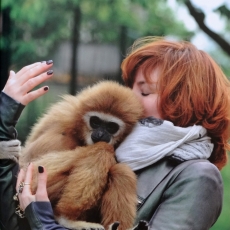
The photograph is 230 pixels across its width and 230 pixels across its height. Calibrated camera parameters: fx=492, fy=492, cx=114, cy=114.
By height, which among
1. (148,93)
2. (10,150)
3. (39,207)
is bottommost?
(39,207)

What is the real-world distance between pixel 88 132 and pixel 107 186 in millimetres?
332

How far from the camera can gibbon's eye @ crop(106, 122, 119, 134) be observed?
6.55 feet

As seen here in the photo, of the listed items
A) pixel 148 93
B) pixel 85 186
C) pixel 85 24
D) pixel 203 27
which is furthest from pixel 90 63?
pixel 85 186

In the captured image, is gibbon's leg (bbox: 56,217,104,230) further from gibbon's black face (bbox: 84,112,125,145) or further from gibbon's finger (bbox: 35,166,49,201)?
gibbon's black face (bbox: 84,112,125,145)

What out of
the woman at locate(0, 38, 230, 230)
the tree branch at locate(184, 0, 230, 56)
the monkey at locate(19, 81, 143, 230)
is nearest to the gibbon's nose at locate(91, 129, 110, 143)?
the monkey at locate(19, 81, 143, 230)

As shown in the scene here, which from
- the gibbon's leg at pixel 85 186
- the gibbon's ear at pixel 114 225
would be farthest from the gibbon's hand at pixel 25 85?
the gibbon's ear at pixel 114 225

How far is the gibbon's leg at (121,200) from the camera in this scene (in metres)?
1.67

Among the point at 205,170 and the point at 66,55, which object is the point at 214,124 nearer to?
the point at 205,170

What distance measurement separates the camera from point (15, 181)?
A: 1779mm

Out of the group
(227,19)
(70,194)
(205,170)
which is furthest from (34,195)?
(227,19)

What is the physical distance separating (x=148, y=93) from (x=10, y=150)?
560 millimetres

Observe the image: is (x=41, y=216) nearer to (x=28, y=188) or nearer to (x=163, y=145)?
(x=28, y=188)

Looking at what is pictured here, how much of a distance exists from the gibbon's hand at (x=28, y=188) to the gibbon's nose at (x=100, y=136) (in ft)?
1.05

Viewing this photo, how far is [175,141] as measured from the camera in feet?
5.63
